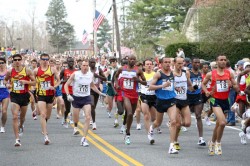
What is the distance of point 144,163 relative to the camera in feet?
37.2

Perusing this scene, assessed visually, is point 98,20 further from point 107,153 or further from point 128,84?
point 107,153

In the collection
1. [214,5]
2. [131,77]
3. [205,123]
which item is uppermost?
[214,5]

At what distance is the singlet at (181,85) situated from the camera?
1316cm

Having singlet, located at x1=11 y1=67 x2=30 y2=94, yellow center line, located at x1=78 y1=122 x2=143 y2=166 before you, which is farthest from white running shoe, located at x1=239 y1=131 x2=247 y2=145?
singlet, located at x1=11 y1=67 x2=30 y2=94

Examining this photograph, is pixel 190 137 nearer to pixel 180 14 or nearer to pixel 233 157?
pixel 233 157

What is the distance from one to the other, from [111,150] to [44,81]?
100 inches

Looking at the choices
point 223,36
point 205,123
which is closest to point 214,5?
point 223,36

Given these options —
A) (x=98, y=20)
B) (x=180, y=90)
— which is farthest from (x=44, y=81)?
(x=98, y=20)

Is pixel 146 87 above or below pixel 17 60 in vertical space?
below

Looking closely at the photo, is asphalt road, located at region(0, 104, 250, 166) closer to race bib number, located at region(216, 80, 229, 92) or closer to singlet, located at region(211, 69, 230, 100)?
singlet, located at region(211, 69, 230, 100)

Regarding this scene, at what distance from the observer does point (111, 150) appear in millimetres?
13289

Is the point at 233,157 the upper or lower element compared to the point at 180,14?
lower

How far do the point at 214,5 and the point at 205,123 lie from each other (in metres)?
20.3

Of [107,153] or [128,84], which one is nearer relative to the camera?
[107,153]
